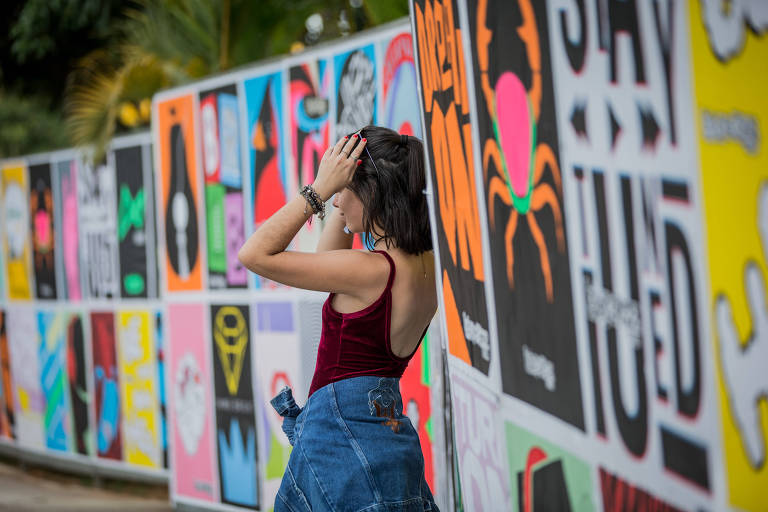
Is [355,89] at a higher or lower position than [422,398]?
higher

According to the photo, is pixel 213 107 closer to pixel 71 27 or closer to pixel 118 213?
pixel 118 213

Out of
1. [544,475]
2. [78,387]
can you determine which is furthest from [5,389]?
[544,475]

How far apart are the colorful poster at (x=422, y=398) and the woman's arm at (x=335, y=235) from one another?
3.71ft

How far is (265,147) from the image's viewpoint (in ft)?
17.0

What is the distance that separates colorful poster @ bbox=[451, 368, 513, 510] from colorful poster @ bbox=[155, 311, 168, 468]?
4.06 m

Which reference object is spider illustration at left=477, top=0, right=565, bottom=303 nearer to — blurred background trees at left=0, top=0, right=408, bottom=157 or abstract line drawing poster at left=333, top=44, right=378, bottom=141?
abstract line drawing poster at left=333, top=44, right=378, bottom=141

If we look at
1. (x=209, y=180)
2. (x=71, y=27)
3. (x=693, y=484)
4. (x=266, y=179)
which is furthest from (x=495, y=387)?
(x=71, y=27)

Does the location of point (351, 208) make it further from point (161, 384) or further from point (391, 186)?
point (161, 384)

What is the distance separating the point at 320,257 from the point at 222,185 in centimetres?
305

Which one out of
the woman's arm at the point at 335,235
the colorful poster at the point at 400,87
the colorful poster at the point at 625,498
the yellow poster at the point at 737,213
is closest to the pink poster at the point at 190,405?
the colorful poster at the point at 400,87

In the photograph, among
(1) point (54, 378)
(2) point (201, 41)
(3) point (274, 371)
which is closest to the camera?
(3) point (274, 371)

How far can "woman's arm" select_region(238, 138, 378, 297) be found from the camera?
255cm

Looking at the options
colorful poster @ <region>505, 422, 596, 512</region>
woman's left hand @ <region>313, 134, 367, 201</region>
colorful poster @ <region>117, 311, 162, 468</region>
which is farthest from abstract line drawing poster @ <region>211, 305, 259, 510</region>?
colorful poster @ <region>505, 422, 596, 512</region>

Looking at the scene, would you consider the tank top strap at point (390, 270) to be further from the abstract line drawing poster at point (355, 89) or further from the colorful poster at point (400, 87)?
the abstract line drawing poster at point (355, 89)
